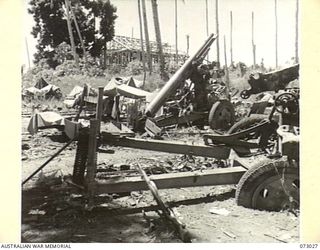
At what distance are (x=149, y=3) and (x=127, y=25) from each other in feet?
0.71

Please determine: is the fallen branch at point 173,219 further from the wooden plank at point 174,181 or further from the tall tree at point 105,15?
the tall tree at point 105,15

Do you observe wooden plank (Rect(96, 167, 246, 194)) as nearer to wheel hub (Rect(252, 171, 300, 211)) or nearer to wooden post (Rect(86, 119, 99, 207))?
wooden post (Rect(86, 119, 99, 207))

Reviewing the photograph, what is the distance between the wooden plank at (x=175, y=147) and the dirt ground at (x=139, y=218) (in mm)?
274

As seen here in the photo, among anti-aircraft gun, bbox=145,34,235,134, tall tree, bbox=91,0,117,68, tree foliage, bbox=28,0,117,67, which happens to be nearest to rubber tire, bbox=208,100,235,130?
anti-aircraft gun, bbox=145,34,235,134

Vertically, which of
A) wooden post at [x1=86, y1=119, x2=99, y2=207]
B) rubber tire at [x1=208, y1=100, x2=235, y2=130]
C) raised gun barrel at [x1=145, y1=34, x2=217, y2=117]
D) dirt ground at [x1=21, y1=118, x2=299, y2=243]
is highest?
raised gun barrel at [x1=145, y1=34, x2=217, y2=117]

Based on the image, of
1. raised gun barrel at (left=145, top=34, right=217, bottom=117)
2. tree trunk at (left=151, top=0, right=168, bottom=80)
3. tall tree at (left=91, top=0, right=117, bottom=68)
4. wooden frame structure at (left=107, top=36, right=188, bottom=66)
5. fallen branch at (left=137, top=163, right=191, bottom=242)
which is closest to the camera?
fallen branch at (left=137, top=163, right=191, bottom=242)

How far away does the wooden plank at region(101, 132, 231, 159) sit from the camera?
260 cm

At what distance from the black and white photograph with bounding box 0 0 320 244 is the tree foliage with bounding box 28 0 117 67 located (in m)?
0.01

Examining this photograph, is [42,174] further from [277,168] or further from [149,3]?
[277,168]

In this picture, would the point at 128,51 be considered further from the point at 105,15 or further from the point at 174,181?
the point at 174,181

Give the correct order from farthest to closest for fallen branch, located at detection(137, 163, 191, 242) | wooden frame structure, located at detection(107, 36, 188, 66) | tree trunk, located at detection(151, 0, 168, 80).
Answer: wooden frame structure, located at detection(107, 36, 188, 66) < tree trunk, located at detection(151, 0, 168, 80) < fallen branch, located at detection(137, 163, 191, 242)

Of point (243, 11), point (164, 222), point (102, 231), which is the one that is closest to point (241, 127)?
point (243, 11)

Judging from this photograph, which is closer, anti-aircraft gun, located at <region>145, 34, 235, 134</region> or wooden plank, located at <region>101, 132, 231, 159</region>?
wooden plank, located at <region>101, 132, 231, 159</region>

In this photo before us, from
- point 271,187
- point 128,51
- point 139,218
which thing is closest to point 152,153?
point 128,51
